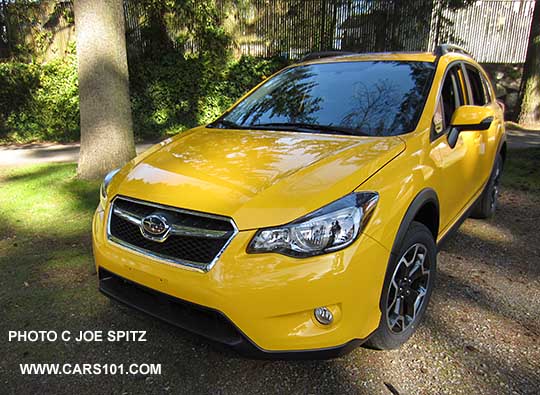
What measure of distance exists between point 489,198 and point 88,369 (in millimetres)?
4212

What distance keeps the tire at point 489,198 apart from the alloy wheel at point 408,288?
2.05 metres

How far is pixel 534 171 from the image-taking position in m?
6.87

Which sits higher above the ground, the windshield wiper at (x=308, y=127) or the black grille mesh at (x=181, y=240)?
the windshield wiper at (x=308, y=127)

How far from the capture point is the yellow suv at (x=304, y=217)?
6.59 feet

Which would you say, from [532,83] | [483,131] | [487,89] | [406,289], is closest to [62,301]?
[406,289]

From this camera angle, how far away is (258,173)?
237 cm

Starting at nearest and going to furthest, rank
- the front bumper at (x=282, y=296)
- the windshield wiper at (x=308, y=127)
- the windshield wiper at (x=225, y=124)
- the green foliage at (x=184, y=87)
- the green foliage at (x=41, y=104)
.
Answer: the front bumper at (x=282, y=296) → the windshield wiper at (x=308, y=127) → the windshield wiper at (x=225, y=124) → the green foliage at (x=41, y=104) → the green foliage at (x=184, y=87)

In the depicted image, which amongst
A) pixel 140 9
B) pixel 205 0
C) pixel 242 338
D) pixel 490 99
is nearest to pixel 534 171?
pixel 490 99

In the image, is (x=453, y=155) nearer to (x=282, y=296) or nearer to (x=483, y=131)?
(x=483, y=131)

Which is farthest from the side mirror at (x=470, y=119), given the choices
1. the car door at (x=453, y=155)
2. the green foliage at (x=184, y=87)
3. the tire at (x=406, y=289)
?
the green foliage at (x=184, y=87)

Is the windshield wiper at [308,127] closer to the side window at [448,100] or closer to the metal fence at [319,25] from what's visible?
the side window at [448,100]

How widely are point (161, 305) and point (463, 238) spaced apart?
3.32 metres

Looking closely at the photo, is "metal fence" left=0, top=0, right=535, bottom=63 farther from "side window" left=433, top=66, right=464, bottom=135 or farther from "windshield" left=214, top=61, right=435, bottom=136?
"side window" left=433, top=66, right=464, bottom=135

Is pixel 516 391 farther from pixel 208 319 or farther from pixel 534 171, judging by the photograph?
pixel 534 171
